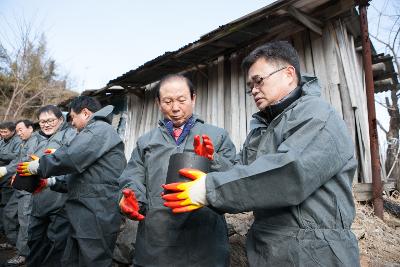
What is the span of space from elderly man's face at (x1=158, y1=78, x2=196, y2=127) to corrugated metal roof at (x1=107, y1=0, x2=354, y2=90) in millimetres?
2667

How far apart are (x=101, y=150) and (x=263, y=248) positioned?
2369 millimetres

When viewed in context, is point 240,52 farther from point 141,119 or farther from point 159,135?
point 159,135

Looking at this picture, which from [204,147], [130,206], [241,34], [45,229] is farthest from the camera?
[241,34]

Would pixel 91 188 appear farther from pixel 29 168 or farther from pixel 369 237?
pixel 369 237

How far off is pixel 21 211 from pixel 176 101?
466cm

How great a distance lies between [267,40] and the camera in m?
5.71

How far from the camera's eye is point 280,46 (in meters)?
1.82

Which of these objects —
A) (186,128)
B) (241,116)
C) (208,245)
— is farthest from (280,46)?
(241,116)

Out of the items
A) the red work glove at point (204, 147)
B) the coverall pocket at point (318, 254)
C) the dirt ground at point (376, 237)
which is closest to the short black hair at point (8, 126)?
the red work glove at point (204, 147)

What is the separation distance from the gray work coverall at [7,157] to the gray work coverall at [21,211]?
0.66 m

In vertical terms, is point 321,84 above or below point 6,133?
above

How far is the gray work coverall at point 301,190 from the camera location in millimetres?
1277

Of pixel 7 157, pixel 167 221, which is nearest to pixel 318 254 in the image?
pixel 167 221

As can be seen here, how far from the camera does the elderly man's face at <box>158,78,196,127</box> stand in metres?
2.45
